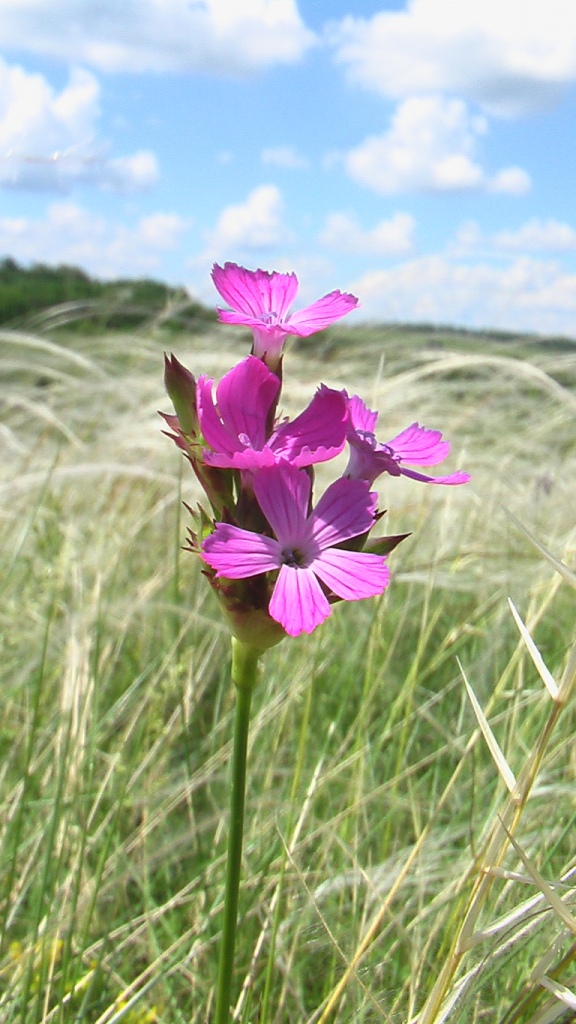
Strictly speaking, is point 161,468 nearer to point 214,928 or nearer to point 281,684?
point 281,684

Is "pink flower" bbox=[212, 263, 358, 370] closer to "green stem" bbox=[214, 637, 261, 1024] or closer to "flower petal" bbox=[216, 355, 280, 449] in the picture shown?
"flower petal" bbox=[216, 355, 280, 449]

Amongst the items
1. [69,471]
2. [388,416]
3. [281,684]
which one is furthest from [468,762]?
[388,416]

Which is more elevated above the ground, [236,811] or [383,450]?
[383,450]

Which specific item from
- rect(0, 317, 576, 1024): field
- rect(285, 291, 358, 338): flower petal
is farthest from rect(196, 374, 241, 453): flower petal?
rect(0, 317, 576, 1024): field

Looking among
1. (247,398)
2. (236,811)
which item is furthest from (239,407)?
(236,811)

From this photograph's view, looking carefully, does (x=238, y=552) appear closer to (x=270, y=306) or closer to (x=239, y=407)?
(x=239, y=407)

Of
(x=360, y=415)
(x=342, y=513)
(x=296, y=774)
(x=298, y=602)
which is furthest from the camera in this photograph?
(x=296, y=774)
